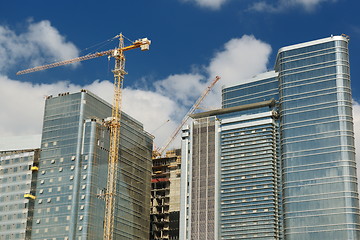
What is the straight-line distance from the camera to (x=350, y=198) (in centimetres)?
19912

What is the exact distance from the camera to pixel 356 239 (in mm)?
194750

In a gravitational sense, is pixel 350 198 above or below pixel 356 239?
above

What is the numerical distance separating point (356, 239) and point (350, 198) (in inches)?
532

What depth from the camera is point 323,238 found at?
19912 cm

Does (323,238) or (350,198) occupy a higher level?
(350,198)

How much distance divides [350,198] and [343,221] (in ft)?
26.5

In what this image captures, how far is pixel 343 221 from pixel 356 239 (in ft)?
22.9

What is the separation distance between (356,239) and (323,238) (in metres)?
10.6

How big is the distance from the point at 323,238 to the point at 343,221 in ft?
28.7
